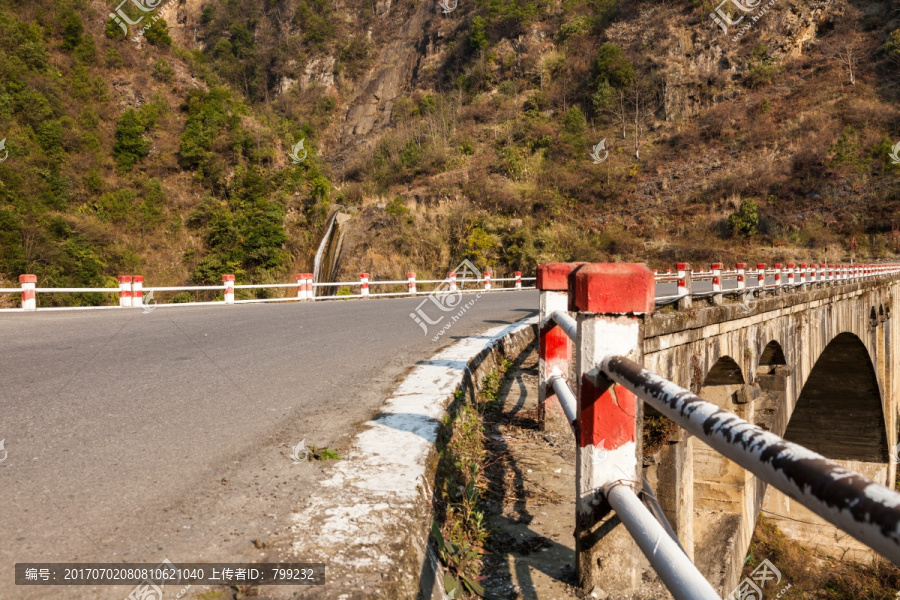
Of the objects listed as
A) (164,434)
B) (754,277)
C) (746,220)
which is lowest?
(164,434)

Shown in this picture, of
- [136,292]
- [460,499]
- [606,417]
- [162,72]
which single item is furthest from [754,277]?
[162,72]

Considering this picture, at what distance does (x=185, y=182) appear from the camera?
45125 millimetres

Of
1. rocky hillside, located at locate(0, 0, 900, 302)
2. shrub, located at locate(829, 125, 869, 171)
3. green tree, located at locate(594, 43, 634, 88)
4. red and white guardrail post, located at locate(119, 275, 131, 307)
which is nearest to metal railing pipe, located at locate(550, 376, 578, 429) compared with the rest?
red and white guardrail post, located at locate(119, 275, 131, 307)

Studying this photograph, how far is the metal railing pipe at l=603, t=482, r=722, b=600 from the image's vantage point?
1.44 metres

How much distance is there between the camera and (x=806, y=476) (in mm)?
972

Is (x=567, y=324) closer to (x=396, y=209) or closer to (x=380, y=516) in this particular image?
(x=380, y=516)

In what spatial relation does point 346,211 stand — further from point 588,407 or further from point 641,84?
point 588,407

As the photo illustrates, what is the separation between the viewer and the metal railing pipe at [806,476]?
0.82m

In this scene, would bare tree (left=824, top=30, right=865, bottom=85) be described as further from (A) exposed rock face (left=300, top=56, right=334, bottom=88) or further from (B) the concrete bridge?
(A) exposed rock face (left=300, top=56, right=334, bottom=88)

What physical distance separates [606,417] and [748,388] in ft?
18.8

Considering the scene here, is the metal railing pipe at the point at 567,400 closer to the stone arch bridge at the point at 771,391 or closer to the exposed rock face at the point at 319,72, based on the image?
the stone arch bridge at the point at 771,391

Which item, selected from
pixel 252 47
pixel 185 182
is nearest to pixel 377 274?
pixel 185 182

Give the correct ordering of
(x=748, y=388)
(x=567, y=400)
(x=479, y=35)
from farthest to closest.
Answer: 1. (x=479, y=35)
2. (x=748, y=388)
3. (x=567, y=400)

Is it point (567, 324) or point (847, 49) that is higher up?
point (847, 49)
